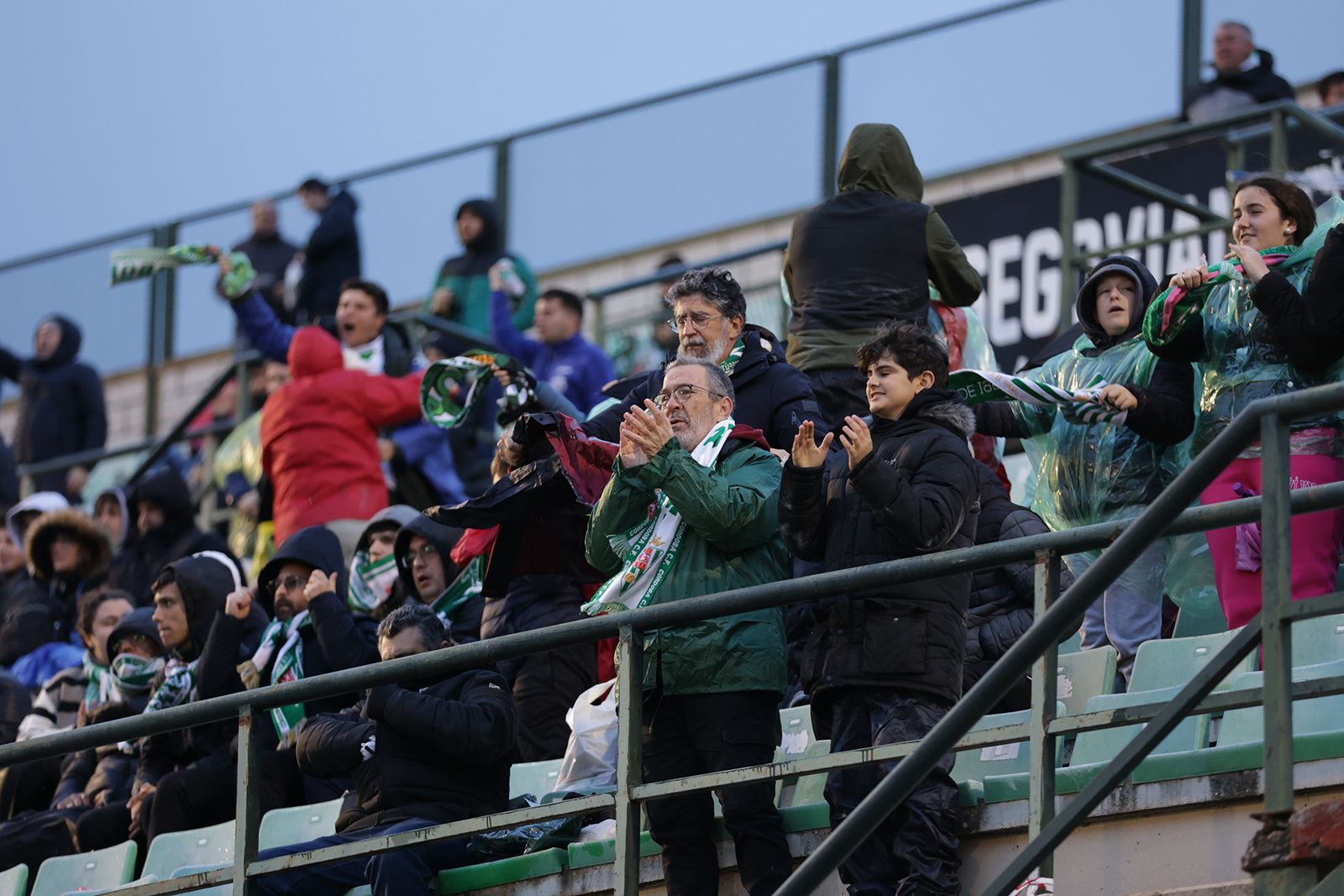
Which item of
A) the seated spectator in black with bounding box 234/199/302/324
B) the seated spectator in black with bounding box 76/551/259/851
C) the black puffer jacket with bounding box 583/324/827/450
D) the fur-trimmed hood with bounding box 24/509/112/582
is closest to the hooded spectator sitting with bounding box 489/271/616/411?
the fur-trimmed hood with bounding box 24/509/112/582

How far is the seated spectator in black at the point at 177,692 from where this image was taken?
979 cm

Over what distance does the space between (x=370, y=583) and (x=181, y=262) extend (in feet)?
12.9

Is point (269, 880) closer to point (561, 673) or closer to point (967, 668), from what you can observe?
point (561, 673)

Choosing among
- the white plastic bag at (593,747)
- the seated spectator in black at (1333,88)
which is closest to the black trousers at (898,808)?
the white plastic bag at (593,747)

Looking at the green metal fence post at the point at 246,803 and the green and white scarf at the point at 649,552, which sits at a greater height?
the green and white scarf at the point at 649,552

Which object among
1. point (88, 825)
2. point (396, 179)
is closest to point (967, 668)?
point (88, 825)

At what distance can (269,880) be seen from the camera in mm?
8258

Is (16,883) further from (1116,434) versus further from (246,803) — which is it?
(1116,434)

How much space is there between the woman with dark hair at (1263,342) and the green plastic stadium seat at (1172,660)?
252mm

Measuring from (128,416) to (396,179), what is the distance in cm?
372

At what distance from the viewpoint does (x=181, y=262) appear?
13.7 m

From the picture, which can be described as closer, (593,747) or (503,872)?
(503,872)

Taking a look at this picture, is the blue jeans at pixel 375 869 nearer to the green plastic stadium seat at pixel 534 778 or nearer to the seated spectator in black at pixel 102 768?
the green plastic stadium seat at pixel 534 778

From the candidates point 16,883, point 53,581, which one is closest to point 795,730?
point 16,883
